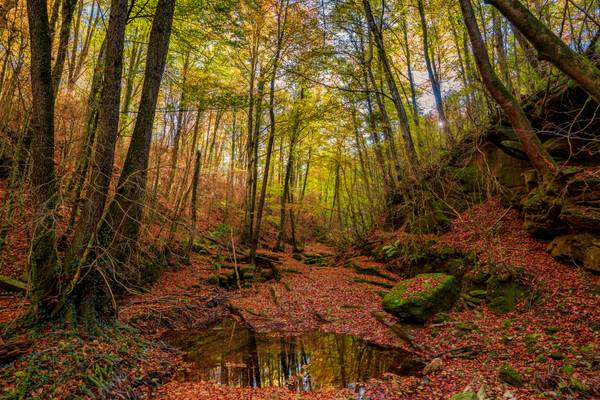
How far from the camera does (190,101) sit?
11656 mm

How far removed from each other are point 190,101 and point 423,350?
10.8m

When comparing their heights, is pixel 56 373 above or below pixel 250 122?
below

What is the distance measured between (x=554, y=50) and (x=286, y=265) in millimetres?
12909

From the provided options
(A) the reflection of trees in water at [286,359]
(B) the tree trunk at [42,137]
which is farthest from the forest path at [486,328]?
(B) the tree trunk at [42,137]

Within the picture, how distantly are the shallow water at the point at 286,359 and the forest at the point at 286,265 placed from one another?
2.0 inches

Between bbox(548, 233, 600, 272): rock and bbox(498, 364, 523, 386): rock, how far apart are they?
3.64 metres

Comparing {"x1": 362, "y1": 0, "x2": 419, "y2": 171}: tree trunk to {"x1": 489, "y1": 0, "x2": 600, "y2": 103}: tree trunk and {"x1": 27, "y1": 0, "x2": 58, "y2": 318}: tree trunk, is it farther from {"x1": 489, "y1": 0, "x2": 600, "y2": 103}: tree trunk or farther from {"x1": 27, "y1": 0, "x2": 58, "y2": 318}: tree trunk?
{"x1": 27, "y1": 0, "x2": 58, "y2": 318}: tree trunk

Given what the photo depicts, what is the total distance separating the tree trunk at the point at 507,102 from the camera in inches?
255

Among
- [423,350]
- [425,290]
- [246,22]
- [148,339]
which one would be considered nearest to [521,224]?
[425,290]

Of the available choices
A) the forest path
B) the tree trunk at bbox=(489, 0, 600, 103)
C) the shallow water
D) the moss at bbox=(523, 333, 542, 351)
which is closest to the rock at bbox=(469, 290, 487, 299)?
the forest path

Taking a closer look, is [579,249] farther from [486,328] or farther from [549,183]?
[486,328]

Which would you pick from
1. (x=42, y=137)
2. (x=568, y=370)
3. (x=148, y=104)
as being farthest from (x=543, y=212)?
(x=42, y=137)

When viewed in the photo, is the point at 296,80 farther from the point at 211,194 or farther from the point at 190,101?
the point at 211,194

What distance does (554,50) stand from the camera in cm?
357
